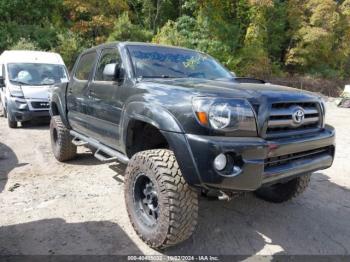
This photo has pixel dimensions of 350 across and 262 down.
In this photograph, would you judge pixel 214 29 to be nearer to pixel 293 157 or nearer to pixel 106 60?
pixel 106 60

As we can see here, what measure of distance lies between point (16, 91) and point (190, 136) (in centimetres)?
744

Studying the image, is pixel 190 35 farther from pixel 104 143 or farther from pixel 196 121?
pixel 196 121

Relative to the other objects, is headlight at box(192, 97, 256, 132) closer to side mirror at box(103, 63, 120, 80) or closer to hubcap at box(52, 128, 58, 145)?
side mirror at box(103, 63, 120, 80)

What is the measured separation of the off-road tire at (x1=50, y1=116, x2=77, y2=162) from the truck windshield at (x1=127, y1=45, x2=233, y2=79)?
2.24 metres

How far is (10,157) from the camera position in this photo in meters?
5.80

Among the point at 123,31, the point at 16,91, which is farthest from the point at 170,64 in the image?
the point at 123,31

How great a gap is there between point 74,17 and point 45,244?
71.2 feet

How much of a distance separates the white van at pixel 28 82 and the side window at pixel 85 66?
3.72m

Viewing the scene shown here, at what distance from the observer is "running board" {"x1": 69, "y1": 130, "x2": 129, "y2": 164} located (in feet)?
11.8

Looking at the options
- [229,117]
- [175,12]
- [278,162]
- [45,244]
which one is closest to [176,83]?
[229,117]

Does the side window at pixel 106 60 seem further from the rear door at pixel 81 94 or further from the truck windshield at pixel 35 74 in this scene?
the truck windshield at pixel 35 74

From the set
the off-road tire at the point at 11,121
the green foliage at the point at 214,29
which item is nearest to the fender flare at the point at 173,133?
the off-road tire at the point at 11,121

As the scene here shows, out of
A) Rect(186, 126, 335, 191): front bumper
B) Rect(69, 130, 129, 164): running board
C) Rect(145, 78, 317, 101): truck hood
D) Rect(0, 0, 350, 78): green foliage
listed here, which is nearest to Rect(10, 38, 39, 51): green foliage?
Rect(0, 0, 350, 78): green foliage

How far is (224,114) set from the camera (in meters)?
2.53
